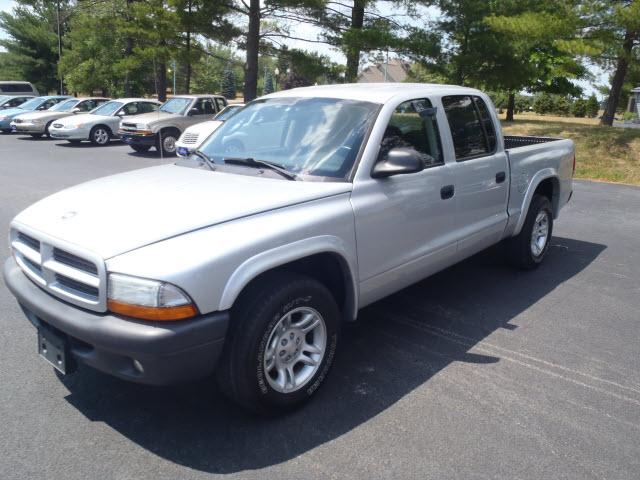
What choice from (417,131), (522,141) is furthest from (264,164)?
(522,141)

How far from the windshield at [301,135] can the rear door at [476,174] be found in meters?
1.03

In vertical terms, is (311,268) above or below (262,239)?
below

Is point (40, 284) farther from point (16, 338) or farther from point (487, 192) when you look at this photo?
point (487, 192)

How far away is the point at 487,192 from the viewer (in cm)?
477

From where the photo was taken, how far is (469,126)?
15.5 feet

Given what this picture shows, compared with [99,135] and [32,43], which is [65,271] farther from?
[32,43]

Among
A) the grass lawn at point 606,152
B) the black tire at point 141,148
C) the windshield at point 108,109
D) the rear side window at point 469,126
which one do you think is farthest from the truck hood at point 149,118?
the rear side window at point 469,126

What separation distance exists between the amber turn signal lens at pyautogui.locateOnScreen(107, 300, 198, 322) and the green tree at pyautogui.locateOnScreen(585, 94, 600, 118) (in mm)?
46115

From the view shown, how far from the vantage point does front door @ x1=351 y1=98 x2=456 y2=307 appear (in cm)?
356

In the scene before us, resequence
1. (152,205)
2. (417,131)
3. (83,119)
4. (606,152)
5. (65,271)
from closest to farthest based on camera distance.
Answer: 1. (65,271)
2. (152,205)
3. (417,131)
4. (606,152)
5. (83,119)

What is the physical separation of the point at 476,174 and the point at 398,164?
4.30 feet

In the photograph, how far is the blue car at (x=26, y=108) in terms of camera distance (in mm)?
23625

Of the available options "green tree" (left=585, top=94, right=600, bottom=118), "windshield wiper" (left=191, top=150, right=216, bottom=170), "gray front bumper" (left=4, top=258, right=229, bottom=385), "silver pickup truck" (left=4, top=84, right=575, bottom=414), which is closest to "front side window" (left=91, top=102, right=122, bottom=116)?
"silver pickup truck" (left=4, top=84, right=575, bottom=414)

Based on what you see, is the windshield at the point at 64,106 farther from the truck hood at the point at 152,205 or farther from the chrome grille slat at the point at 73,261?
the chrome grille slat at the point at 73,261
